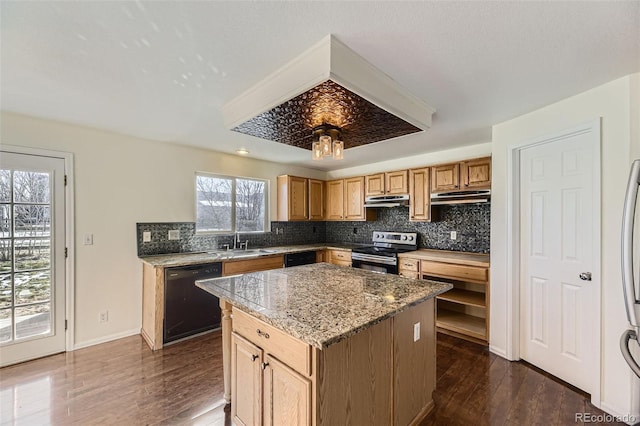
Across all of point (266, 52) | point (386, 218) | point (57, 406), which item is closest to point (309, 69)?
point (266, 52)

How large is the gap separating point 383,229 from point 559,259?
2.47 m

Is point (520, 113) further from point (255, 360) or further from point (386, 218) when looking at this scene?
point (255, 360)

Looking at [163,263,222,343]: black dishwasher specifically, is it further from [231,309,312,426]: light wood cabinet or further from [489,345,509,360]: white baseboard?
[489,345,509,360]: white baseboard

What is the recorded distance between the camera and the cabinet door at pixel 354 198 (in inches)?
180

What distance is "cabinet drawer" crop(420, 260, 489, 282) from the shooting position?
294cm

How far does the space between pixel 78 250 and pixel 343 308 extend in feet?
10.1

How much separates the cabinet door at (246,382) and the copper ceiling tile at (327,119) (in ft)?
5.11

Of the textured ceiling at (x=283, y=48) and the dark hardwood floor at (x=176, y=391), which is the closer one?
the textured ceiling at (x=283, y=48)

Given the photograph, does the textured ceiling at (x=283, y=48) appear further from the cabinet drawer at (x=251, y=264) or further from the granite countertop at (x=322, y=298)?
the cabinet drawer at (x=251, y=264)

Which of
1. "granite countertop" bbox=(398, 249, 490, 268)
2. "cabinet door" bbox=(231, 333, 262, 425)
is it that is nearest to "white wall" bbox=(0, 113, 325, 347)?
"cabinet door" bbox=(231, 333, 262, 425)

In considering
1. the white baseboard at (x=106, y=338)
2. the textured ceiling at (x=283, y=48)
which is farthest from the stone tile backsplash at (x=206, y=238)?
the textured ceiling at (x=283, y=48)

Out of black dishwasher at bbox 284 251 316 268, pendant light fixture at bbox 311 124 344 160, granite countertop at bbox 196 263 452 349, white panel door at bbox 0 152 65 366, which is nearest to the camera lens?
granite countertop at bbox 196 263 452 349

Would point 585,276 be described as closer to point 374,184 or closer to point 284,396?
point 284,396

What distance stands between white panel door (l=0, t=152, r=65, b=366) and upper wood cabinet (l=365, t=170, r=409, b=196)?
12.7 feet
